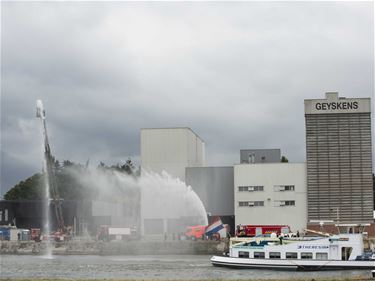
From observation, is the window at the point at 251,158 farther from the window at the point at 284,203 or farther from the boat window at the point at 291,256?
the boat window at the point at 291,256

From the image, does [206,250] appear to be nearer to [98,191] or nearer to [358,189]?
[358,189]

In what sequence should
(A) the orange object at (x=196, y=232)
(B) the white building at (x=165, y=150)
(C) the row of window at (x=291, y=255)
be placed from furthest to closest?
1. (B) the white building at (x=165, y=150)
2. (A) the orange object at (x=196, y=232)
3. (C) the row of window at (x=291, y=255)

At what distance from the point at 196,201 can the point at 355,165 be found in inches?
899

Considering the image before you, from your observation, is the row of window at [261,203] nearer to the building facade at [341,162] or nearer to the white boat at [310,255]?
the building facade at [341,162]

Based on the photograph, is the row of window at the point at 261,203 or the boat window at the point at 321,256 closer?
the boat window at the point at 321,256

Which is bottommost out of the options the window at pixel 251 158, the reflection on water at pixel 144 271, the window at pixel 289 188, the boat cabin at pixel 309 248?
the reflection on water at pixel 144 271

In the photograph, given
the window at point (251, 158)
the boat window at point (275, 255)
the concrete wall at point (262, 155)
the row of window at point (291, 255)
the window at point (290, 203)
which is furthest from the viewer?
the concrete wall at point (262, 155)

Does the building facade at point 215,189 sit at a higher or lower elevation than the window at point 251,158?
lower

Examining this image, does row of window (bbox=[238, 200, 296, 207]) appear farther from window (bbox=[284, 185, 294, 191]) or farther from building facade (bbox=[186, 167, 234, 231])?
building facade (bbox=[186, 167, 234, 231])

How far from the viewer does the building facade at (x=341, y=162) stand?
350 ft

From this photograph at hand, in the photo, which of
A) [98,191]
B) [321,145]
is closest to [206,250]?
[321,145]

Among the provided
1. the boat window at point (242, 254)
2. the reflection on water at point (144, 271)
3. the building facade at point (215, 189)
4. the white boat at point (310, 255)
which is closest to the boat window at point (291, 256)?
the white boat at point (310, 255)

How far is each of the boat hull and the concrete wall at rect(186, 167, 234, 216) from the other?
4196 centimetres

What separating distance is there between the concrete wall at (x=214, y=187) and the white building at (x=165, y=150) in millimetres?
2536
